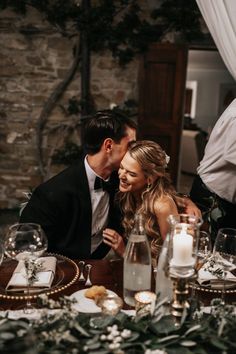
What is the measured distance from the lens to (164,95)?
476 cm

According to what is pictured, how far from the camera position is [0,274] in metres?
1.47

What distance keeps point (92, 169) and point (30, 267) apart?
2.60 ft

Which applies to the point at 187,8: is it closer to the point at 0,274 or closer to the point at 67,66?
the point at 67,66

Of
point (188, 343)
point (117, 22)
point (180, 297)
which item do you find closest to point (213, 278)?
point (180, 297)

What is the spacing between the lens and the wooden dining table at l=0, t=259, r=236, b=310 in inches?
50.9

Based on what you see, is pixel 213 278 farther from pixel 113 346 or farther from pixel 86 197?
pixel 86 197

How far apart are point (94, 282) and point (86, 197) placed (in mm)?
636

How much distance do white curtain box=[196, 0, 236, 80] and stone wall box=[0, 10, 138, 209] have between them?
2492 mm

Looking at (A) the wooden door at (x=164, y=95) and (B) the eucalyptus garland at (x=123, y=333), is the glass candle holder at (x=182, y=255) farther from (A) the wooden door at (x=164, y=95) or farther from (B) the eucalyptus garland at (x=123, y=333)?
(A) the wooden door at (x=164, y=95)

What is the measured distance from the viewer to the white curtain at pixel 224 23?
2.18m

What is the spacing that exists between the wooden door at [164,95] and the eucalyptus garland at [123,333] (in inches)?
154

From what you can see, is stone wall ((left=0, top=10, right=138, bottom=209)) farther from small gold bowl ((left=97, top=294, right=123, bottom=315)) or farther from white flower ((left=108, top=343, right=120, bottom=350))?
white flower ((left=108, top=343, right=120, bottom=350))

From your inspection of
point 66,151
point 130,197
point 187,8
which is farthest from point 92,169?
point 187,8

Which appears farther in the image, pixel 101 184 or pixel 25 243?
pixel 101 184
